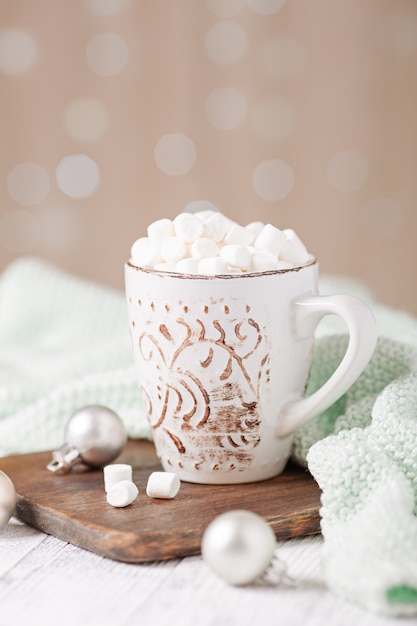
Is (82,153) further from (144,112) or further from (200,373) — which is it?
(200,373)

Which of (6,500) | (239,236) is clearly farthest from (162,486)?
(239,236)

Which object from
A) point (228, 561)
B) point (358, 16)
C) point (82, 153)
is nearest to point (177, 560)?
point (228, 561)

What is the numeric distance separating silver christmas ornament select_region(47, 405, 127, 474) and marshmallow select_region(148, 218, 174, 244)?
22cm

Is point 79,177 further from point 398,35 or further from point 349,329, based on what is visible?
point 349,329

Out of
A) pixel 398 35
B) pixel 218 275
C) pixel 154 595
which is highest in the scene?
pixel 398 35

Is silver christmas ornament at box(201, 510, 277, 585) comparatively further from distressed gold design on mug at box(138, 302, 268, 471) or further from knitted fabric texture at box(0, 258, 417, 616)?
distressed gold design on mug at box(138, 302, 268, 471)

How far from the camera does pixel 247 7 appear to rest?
229cm

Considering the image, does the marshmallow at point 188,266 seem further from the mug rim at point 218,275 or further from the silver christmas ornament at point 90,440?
the silver christmas ornament at point 90,440

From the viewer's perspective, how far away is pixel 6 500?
795mm

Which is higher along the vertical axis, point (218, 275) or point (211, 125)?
point (211, 125)

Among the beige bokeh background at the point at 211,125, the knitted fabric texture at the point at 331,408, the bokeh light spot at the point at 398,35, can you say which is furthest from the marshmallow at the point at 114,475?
the bokeh light spot at the point at 398,35

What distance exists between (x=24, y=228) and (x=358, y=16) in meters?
1.05

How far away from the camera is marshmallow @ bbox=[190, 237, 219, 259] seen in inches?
32.7

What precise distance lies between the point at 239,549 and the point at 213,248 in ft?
0.97
